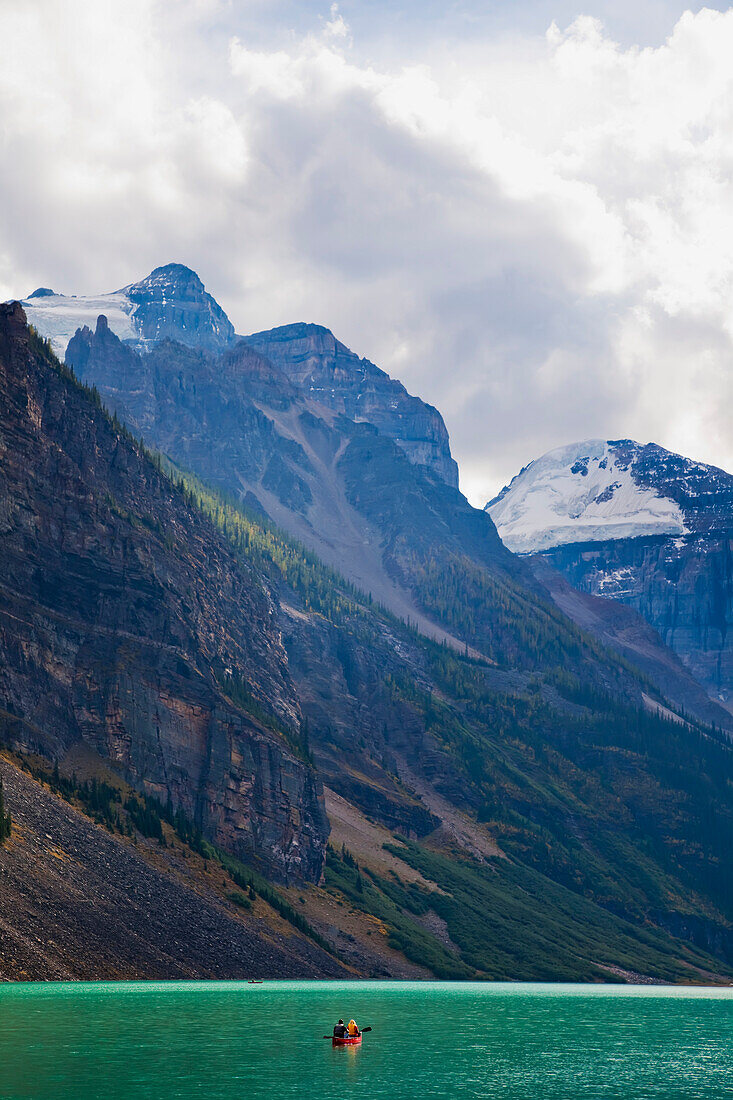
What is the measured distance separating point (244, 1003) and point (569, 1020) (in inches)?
1453

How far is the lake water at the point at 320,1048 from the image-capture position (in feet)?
235

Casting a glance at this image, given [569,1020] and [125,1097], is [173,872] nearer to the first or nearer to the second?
[569,1020]

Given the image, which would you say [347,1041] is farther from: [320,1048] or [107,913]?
[107,913]

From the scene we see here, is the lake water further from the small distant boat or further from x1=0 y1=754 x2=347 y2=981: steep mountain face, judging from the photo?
x1=0 y1=754 x2=347 y2=981: steep mountain face

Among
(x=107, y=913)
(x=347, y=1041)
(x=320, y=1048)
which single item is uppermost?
(x=107, y=913)

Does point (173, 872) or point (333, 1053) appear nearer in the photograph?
point (333, 1053)

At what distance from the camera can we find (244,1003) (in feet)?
405

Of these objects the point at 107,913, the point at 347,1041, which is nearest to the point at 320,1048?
the point at 347,1041

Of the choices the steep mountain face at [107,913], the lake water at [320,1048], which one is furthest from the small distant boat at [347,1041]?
the steep mountain face at [107,913]

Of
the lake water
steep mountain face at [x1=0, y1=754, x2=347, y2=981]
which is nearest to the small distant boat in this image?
the lake water

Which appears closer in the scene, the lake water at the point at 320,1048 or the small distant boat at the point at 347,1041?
the lake water at the point at 320,1048

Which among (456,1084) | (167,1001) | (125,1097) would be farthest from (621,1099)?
(167,1001)

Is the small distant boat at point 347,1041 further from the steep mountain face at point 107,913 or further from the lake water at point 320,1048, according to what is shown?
the steep mountain face at point 107,913

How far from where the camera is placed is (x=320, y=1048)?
9062 cm
